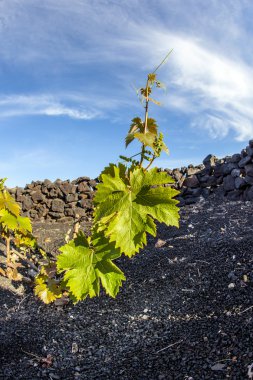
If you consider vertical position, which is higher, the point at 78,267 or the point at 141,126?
the point at 141,126

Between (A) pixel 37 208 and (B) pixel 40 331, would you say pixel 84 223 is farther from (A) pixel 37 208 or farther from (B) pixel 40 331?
(B) pixel 40 331

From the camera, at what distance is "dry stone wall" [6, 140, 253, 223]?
31.8 feet

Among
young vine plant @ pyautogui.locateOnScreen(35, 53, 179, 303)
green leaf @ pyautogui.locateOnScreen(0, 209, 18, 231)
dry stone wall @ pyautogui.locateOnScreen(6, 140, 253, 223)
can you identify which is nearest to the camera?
young vine plant @ pyautogui.locateOnScreen(35, 53, 179, 303)

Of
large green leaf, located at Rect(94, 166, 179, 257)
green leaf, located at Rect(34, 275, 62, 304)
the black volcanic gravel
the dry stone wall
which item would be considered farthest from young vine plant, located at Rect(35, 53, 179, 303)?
the dry stone wall

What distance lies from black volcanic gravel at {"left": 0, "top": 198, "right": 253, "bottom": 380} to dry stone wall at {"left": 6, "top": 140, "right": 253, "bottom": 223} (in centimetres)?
457

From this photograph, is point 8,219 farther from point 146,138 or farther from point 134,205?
point 146,138

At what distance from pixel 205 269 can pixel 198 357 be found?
1488mm

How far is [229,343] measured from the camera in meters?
3.15

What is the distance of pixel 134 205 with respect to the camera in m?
2.72

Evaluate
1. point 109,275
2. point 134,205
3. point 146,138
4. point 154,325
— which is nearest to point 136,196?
point 134,205

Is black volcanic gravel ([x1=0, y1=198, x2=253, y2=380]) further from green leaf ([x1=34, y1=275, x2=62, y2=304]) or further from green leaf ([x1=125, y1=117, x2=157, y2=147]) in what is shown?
green leaf ([x1=125, y1=117, x2=157, y2=147])

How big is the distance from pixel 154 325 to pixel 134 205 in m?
1.52

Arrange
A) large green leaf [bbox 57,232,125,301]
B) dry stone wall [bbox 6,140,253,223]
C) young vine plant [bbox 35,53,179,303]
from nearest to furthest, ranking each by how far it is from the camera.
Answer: young vine plant [bbox 35,53,179,303]
large green leaf [bbox 57,232,125,301]
dry stone wall [bbox 6,140,253,223]

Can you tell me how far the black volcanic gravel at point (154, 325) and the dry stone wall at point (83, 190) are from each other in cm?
457
